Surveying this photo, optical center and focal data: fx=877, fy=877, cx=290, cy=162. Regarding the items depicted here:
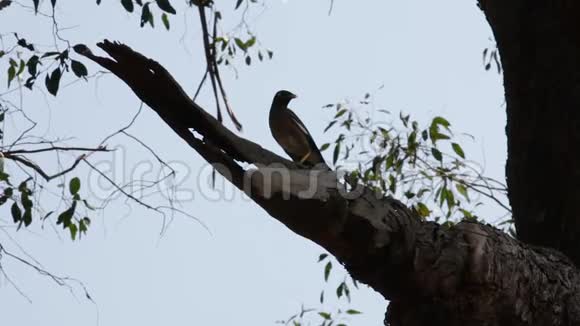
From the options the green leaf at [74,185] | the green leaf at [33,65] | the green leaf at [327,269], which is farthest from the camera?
the green leaf at [327,269]

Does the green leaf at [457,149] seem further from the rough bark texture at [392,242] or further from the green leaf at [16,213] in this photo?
the rough bark texture at [392,242]

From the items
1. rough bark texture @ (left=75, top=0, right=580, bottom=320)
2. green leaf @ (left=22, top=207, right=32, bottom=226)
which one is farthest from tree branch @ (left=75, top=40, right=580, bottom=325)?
green leaf @ (left=22, top=207, right=32, bottom=226)

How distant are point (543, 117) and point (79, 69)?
Answer: 7.81ft

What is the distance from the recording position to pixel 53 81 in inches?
165

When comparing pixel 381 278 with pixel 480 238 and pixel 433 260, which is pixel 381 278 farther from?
pixel 480 238

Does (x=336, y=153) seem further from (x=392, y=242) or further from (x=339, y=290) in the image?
(x=392, y=242)

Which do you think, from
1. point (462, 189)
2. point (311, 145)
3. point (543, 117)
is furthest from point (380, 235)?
point (462, 189)

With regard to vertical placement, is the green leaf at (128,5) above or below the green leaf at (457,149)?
above

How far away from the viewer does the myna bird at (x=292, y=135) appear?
5124mm

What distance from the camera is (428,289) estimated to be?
6.34 ft

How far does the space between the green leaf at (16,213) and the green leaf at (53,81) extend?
89 cm

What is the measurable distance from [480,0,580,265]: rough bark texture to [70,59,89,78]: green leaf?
2.18 meters

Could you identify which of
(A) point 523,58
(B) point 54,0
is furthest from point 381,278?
(B) point 54,0

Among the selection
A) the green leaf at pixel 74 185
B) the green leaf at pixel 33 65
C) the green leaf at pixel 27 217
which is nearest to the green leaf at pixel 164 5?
the green leaf at pixel 33 65
